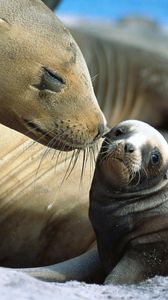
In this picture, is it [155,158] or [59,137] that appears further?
[155,158]

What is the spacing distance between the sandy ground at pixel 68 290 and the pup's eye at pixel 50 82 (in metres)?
0.77

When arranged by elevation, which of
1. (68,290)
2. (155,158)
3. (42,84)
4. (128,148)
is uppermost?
(42,84)

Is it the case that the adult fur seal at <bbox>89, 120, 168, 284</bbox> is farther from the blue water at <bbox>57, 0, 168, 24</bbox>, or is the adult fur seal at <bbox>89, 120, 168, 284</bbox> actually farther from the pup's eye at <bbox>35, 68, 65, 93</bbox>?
the blue water at <bbox>57, 0, 168, 24</bbox>

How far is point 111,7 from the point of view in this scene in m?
16.9

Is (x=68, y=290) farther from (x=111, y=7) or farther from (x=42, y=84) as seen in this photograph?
(x=111, y=7)

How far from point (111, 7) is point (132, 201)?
1224 cm

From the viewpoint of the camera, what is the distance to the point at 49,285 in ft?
11.8

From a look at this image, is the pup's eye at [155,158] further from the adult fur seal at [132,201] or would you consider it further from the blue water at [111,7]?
the blue water at [111,7]

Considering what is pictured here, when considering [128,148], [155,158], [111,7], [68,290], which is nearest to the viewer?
→ [68,290]

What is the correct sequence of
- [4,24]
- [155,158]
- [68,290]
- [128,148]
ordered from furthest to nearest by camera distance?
[155,158], [128,148], [4,24], [68,290]

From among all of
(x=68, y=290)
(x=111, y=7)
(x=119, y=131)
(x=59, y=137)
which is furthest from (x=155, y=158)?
(x=111, y=7)

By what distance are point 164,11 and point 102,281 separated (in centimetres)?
1179

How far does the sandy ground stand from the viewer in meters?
3.36

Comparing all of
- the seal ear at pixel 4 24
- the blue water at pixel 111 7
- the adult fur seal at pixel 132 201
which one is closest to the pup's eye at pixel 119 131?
the adult fur seal at pixel 132 201
